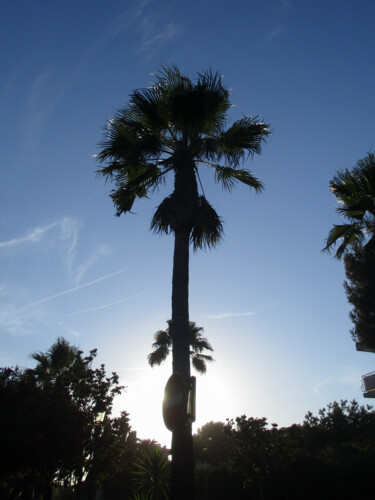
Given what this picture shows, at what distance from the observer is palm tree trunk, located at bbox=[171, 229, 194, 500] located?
207 inches

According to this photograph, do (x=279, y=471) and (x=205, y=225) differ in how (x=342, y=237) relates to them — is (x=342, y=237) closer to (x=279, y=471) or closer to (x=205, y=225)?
(x=205, y=225)

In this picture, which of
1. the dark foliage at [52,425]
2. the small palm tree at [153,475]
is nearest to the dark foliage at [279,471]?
the small palm tree at [153,475]

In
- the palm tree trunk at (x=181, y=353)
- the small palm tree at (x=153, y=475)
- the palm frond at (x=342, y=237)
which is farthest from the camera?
the small palm tree at (x=153, y=475)

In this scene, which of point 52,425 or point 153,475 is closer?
point 52,425

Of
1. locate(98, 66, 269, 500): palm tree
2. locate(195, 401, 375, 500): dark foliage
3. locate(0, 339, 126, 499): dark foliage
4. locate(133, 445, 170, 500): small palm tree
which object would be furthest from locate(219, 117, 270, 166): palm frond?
locate(133, 445, 170, 500): small palm tree

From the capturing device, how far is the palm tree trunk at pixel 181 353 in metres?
5.25

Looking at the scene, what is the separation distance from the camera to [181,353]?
6.16m

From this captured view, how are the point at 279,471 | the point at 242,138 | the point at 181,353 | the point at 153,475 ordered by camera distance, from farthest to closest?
the point at 153,475 → the point at 279,471 → the point at 242,138 → the point at 181,353

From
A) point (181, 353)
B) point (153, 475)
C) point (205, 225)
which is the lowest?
point (153, 475)

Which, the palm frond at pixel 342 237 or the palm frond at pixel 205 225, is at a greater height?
the palm frond at pixel 342 237

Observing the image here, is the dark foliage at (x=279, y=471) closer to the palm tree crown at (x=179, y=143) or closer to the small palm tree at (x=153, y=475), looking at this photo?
the small palm tree at (x=153, y=475)

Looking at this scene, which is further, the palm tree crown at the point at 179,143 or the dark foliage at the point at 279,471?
the dark foliage at the point at 279,471

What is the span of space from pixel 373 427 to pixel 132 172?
24750 millimetres

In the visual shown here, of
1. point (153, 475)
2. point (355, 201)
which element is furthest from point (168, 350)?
point (355, 201)
